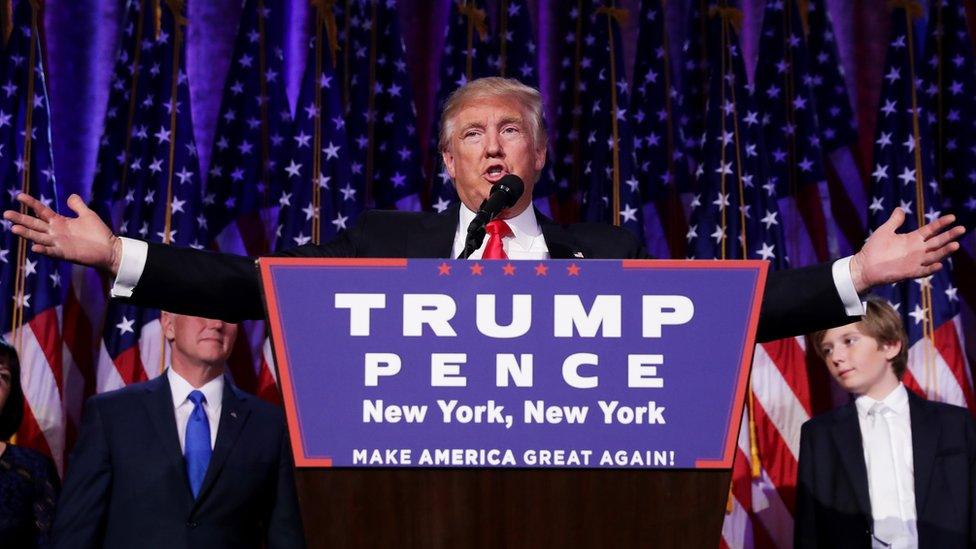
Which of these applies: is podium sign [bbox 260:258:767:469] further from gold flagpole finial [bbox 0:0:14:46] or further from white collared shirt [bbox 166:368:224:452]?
gold flagpole finial [bbox 0:0:14:46]

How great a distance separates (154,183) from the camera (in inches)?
187

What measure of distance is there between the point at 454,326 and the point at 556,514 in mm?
282

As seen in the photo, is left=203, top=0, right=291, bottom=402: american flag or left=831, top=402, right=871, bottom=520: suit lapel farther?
left=203, top=0, right=291, bottom=402: american flag

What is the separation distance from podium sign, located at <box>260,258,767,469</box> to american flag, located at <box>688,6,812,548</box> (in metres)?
2.89

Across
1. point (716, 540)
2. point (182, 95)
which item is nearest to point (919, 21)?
point (182, 95)

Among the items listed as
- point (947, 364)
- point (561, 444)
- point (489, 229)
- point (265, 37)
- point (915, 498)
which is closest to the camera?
point (561, 444)

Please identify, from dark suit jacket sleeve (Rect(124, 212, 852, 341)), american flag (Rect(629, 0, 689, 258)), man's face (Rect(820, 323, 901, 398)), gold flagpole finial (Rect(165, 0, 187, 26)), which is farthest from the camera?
american flag (Rect(629, 0, 689, 258))

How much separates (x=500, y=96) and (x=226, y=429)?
1.56 meters

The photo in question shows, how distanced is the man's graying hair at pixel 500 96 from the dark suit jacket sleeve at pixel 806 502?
1868 millimetres

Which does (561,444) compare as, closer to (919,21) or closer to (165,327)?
(165,327)

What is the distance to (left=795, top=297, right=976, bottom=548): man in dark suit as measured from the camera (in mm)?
3381

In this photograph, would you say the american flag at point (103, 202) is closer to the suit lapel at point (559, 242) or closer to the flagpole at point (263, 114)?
the flagpole at point (263, 114)

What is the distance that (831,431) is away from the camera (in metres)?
3.65

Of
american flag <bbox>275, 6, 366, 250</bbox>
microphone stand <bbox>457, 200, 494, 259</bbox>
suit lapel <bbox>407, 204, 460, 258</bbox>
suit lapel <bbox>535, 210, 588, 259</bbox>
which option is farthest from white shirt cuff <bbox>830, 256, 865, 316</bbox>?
american flag <bbox>275, 6, 366, 250</bbox>
